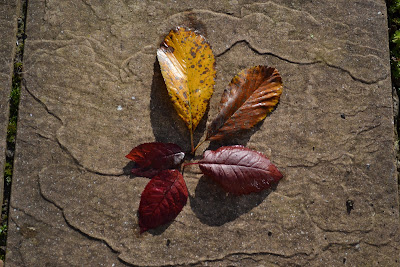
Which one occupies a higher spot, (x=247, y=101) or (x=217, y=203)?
(x=247, y=101)

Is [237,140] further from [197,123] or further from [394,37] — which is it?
[394,37]

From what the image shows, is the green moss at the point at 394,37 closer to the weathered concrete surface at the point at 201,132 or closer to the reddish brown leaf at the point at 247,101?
the weathered concrete surface at the point at 201,132

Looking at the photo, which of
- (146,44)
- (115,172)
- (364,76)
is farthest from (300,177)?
(146,44)

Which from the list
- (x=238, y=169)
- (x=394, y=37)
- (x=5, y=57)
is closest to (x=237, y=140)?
(x=238, y=169)

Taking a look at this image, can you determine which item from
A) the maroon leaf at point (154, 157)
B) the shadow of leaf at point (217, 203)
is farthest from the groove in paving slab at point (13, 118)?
the shadow of leaf at point (217, 203)

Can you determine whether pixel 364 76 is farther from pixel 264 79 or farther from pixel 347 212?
pixel 347 212

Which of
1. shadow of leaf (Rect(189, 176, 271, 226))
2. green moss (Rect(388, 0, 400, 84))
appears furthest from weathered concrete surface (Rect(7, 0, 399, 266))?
green moss (Rect(388, 0, 400, 84))
